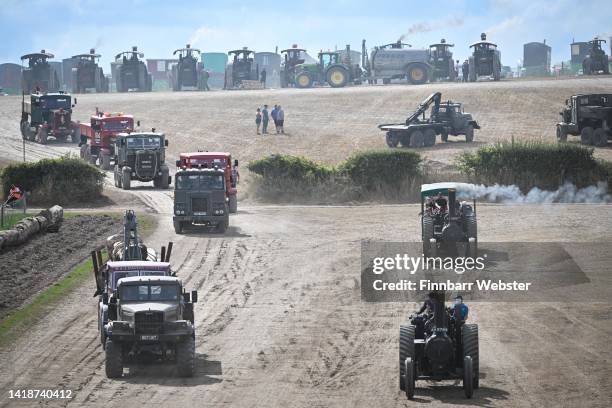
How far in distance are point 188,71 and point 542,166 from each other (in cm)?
5005

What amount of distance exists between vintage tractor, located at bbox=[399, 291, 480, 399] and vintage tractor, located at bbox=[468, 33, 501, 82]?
59.4 metres

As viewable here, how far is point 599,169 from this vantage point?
1823 inches

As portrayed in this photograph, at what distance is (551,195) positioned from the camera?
45.5m

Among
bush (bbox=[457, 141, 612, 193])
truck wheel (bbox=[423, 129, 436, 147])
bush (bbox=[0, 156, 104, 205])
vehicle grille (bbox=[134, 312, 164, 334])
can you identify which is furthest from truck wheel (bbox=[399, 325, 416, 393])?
truck wheel (bbox=[423, 129, 436, 147])

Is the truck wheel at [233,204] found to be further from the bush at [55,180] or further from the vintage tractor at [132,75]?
the vintage tractor at [132,75]

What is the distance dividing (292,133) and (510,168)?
21.1m

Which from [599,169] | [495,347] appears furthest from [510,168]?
[495,347]

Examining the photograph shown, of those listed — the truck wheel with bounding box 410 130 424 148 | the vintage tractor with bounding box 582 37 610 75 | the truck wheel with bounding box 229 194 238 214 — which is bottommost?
the truck wheel with bounding box 229 194 238 214

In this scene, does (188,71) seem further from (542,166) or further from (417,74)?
(542,166)

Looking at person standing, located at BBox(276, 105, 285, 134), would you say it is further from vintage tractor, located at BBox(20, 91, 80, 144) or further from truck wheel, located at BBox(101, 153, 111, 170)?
truck wheel, located at BBox(101, 153, 111, 170)

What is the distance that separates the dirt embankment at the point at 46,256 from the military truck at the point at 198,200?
8.31ft

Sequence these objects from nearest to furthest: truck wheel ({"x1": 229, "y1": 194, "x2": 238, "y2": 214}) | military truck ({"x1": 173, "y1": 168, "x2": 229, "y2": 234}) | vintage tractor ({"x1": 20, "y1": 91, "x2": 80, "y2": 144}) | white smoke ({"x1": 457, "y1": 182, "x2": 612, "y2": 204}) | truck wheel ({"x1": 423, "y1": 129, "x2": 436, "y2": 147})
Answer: military truck ({"x1": 173, "y1": 168, "x2": 229, "y2": 234}), truck wheel ({"x1": 229, "y1": 194, "x2": 238, "y2": 214}), white smoke ({"x1": 457, "y1": 182, "x2": 612, "y2": 204}), truck wheel ({"x1": 423, "y1": 129, "x2": 436, "y2": 147}), vintage tractor ({"x1": 20, "y1": 91, "x2": 80, "y2": 144})

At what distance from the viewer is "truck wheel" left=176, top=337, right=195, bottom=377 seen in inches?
797

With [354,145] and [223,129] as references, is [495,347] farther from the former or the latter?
[223,129]
